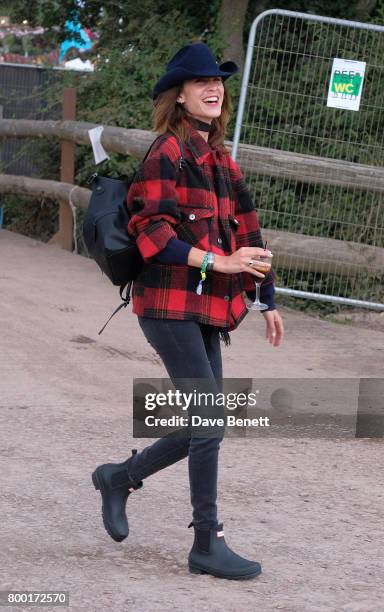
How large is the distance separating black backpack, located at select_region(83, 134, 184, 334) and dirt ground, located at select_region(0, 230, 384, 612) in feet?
3.53

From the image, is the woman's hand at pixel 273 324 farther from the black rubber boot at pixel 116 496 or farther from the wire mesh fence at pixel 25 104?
the wire mesh fence at pixel 25 104

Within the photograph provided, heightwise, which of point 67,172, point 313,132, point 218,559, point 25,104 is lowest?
point 218,559

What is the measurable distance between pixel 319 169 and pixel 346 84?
77 centimetres

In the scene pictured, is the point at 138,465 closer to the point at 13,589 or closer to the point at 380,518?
the point at 13,589

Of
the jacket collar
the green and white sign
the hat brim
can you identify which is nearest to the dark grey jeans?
the jacket collar

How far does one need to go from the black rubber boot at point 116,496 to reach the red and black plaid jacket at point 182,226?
2.27 feet

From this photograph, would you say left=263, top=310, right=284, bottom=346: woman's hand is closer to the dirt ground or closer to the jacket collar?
the jacket collar

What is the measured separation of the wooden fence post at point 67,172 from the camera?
1236 centimetres

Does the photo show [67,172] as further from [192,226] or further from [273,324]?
[192,226]

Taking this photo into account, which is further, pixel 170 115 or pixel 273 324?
pixel 273 324

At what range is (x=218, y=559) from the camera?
13.7 feet

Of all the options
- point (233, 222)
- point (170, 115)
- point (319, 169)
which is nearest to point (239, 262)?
point (233, 222)

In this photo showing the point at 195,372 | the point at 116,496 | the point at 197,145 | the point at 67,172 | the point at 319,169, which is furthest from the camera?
the point at 67,172

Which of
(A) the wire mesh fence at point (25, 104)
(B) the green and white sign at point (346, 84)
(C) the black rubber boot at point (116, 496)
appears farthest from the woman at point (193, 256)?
(A) the wire mesh fence at point (25, 104)
